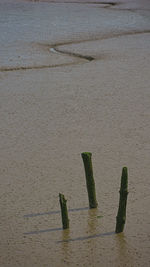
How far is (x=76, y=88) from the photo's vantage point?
111 inches

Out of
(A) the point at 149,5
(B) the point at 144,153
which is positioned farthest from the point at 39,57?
(A) the point at 149,5

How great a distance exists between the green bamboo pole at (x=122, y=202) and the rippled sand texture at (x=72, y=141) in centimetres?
4

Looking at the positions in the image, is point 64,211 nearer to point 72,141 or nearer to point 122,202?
point 122,202

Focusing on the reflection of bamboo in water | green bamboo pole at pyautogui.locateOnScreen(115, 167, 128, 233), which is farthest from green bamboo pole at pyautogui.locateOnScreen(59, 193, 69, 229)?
green bamboo pole at pyautogui.locateOnScreen(115, 167, 128, 233)

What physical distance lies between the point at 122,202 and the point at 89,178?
0.48ft

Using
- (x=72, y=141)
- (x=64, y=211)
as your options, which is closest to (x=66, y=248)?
(x=64, y=211)

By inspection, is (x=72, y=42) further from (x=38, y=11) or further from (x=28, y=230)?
(x=28, y=230)

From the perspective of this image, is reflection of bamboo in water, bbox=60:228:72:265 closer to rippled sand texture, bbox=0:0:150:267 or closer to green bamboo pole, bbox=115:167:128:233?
rippled sand texture, bbox=0:0:150:267

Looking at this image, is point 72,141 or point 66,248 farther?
point 72,141

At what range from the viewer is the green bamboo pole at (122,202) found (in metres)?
1.33

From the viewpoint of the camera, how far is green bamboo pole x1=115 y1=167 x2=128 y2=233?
133 cm

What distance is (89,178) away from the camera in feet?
4.82

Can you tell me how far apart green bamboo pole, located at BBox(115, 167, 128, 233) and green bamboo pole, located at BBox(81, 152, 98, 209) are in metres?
0.12

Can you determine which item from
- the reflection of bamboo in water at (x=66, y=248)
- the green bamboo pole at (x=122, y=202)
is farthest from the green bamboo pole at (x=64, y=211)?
the green bamboo pole at (x=122, y=202)
